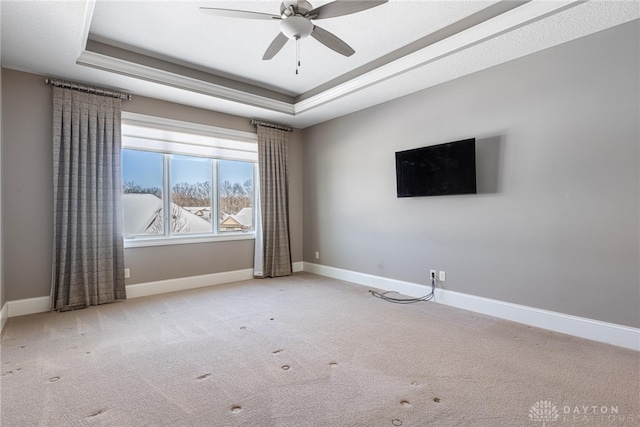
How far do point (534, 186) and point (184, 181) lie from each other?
14.9 feet

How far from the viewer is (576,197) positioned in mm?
2859

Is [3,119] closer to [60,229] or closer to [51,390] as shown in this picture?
[60,229]

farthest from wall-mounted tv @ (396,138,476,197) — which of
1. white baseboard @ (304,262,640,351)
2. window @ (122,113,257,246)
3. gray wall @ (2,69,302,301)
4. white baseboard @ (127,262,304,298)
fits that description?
gray wall @ (2,69,302,301)

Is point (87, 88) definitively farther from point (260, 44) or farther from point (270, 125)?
point (270, 125)

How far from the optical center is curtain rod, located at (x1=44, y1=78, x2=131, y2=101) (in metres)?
3.57

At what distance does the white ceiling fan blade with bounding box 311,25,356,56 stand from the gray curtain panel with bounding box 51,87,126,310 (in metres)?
2.83

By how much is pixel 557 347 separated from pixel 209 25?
4221 mm

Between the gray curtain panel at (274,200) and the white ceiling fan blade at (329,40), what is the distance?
2737 mm

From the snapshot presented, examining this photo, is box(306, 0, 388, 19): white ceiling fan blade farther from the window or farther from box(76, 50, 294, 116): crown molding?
the window

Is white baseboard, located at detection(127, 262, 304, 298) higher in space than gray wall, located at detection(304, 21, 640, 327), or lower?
lower

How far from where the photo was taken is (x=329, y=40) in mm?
2648

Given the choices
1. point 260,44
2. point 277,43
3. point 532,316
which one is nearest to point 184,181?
point 260,44
